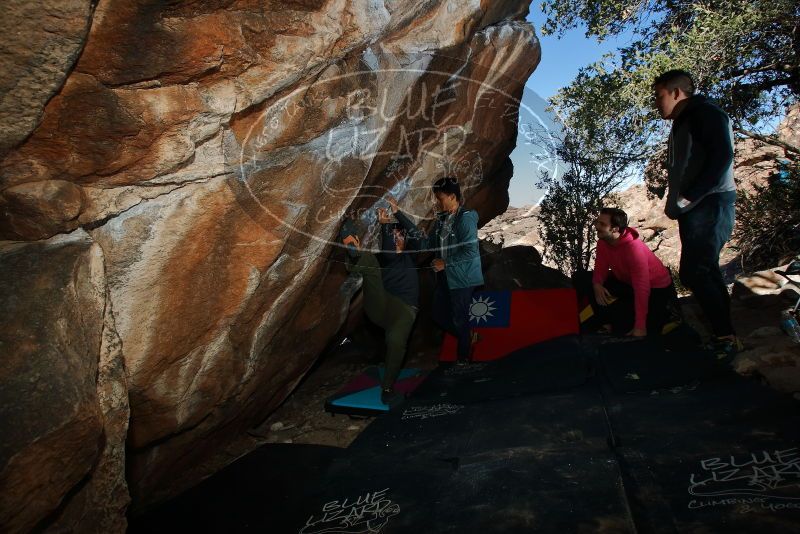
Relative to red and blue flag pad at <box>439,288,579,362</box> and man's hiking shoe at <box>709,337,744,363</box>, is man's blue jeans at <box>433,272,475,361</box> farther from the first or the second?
man's hiking shoe at <box>709,337,744,363</box>

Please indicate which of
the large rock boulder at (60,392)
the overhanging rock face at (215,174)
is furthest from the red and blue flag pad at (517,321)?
the large rock boulder at (60,392)

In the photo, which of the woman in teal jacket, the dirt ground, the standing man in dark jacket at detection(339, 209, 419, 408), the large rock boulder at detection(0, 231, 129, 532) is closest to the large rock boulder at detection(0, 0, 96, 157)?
the large rock boulder at detection(0, 231, 129, 532)

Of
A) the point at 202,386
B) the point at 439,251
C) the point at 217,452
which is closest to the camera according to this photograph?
the point at 202,386

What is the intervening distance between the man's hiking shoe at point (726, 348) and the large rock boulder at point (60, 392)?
12.2 feet

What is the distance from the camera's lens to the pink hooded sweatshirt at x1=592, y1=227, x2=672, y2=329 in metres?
4.08

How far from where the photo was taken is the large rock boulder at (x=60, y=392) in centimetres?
171

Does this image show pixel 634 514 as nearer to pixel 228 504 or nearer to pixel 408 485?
pixel 408 485

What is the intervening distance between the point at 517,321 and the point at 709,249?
2.27 m

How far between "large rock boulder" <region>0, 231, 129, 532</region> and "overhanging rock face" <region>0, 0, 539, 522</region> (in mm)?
59

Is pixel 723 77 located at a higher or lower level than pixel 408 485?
higher

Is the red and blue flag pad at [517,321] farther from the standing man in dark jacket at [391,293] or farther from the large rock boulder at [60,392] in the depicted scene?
the large rock boulder at [60,392]

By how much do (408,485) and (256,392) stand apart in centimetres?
178

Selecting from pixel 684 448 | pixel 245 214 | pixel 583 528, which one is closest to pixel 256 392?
pixel 245 214

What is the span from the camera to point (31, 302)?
6.21 ft
